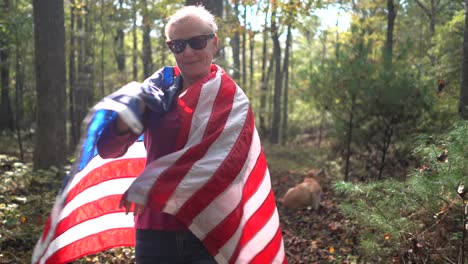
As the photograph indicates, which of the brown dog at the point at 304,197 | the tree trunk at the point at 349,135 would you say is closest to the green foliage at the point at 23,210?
the brown dog at the point at 304,197

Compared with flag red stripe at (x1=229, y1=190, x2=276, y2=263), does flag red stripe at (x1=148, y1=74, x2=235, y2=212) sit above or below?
above

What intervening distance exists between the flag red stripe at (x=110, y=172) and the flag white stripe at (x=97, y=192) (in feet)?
0.07

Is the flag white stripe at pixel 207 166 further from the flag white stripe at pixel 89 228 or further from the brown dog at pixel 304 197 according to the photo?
the brown dog at pixel 304 197

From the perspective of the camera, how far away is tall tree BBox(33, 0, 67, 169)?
23.7ft

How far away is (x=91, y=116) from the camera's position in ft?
6.39

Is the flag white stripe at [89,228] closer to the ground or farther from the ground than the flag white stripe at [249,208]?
closer to the ground

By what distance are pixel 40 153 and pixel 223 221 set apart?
646cm

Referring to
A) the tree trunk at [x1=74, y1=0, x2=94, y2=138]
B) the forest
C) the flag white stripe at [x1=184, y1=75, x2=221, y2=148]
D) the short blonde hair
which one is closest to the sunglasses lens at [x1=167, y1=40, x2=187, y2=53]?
the short blonde hair

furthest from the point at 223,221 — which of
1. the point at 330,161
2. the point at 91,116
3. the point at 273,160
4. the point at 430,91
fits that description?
the point at 273,160

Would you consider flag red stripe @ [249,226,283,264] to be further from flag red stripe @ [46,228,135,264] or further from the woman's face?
the woman's face

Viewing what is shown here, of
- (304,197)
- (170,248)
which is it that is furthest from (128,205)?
(304,197)

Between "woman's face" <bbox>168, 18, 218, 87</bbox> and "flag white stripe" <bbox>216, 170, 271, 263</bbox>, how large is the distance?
850 mm

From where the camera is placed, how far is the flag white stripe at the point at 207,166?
6.64 ft

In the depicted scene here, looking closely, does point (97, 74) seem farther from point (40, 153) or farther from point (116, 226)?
point (116, 226)
